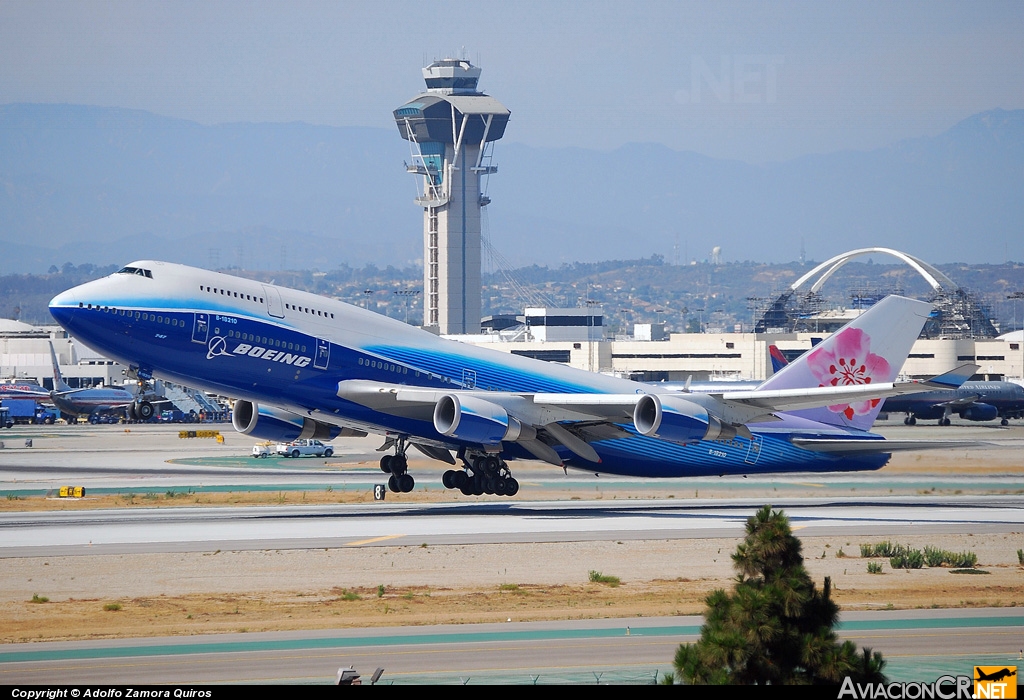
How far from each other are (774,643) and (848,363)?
31796 millimetres

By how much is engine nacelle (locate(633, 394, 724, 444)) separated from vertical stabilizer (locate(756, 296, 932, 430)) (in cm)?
617

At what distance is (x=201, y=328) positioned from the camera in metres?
36.3

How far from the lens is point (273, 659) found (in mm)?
18922

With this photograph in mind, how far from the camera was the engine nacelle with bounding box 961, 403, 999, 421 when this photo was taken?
366ft

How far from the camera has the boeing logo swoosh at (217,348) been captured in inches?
1439

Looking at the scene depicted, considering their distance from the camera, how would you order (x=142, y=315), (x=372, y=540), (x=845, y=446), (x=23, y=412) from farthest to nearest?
(x=23, y=412), (x=845, y=446), (x=142, y=315), (x=372, y=540)

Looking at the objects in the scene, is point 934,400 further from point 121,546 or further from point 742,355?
point 121,546

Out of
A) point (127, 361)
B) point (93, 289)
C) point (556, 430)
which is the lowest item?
point (556, 430)

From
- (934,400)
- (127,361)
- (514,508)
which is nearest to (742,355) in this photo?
(934,400)

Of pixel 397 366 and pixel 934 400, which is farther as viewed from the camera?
pixel 934 400

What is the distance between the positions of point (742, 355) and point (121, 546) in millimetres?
125854

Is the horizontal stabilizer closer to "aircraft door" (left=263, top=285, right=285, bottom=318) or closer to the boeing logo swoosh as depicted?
"aircraft door" (left=263, top=285, right=285, bottom=318)

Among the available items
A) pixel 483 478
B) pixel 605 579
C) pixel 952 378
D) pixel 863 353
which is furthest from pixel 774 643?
pixel 863 353

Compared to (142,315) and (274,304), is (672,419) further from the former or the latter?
(142,315)
